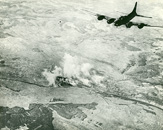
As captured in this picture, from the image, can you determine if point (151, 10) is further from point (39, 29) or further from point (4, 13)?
point (4, 13)

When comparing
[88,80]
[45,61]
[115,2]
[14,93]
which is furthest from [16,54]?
[115,2]

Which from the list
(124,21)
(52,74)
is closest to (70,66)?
(52,74)

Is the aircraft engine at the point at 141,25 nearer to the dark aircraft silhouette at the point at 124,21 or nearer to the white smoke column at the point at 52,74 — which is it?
the dark aircraft silhouette at the point at 124,21

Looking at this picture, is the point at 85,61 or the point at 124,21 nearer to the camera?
the point at 85,61

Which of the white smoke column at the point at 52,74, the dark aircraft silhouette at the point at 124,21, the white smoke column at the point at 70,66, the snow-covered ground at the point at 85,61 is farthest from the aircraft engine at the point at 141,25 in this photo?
the white smoke column at the point at 52,74

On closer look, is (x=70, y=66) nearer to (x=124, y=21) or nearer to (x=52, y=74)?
(x=52, y=74)

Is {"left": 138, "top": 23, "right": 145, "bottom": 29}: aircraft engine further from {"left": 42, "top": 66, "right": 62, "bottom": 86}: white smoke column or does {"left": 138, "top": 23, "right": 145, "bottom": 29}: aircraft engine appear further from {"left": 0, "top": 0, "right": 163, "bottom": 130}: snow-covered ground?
{"left": 42, "top": 66, "right": 62, "bottom": 86}: white smoke column

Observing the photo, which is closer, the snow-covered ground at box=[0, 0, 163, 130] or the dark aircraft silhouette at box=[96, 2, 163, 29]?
the snow-covered ground at box=[0, 0, 163, 130]

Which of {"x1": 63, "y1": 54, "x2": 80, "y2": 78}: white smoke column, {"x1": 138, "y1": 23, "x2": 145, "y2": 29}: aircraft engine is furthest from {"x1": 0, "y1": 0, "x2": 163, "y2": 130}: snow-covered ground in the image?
{"x1": 138, "y1": 23, "x2": 145, "y2": 29}: aircraft engine
